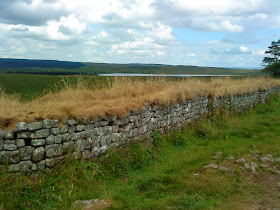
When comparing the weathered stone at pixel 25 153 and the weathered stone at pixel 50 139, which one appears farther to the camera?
the weathered stone at pixel 50 139

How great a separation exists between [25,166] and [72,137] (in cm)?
111

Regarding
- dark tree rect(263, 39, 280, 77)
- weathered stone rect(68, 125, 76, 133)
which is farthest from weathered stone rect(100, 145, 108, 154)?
dark tree rect(263, 39, 280, 77)

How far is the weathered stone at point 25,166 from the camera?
470 centimetres

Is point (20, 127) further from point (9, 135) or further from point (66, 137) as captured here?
point (66, 137)

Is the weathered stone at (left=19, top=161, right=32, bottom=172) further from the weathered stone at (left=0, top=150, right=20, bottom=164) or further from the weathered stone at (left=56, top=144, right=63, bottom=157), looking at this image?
the weathered stone at (left=56, top=144, right=63, bottom=157)

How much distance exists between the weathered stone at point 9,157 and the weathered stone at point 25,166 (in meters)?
0.10

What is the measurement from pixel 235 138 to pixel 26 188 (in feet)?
24.1

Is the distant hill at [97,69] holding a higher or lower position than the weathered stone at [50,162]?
higher

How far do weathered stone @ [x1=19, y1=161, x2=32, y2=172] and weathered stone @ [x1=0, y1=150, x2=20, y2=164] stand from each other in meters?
0.10

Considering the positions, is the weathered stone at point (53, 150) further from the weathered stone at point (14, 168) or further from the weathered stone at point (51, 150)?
the weathered stone at point (14, 168)

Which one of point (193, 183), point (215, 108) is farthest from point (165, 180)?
point (215, 108)

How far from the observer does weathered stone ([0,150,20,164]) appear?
14.8ft

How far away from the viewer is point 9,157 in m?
4.58

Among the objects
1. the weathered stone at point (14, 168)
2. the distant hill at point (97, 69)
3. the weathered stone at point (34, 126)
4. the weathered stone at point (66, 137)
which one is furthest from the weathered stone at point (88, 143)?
the distant hill at point (97, 69)
